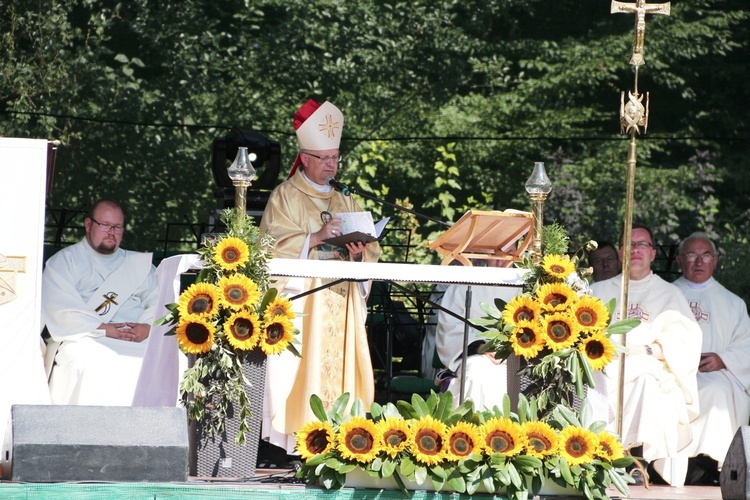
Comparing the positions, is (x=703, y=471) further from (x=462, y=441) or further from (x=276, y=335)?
(x=276, y=335)

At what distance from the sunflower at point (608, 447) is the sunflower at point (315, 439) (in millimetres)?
1050

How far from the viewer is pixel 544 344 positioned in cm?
536

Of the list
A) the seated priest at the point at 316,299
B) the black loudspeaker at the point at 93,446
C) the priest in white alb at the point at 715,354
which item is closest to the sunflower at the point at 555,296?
the seated priest at the point at 316,299

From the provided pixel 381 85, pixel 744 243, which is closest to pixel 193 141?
pixel 381 85

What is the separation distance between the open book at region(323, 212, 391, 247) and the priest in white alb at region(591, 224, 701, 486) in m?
1.27

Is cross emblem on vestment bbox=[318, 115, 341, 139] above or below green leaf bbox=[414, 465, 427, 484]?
above

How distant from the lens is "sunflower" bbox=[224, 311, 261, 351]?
5277mm

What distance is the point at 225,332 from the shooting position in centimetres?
529

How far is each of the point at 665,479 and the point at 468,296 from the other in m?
1.47

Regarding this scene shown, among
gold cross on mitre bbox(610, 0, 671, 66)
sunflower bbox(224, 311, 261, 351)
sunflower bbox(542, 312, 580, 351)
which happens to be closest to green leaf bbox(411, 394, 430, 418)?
sunflower bbox(542, 312, 580, 351)

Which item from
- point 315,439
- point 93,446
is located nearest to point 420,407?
point 315,439

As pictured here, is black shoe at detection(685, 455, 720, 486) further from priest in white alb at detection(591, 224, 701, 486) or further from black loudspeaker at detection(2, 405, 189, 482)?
black loudspeaker at detection(2, 405, 189, 482)

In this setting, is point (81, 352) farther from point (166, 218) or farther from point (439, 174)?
point (439, 174)

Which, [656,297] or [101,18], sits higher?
[101,18]
